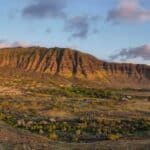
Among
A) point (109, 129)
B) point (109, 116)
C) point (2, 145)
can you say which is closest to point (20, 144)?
point (2, 145)

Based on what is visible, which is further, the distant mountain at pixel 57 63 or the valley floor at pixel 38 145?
the distant mountain at pixel 57 63

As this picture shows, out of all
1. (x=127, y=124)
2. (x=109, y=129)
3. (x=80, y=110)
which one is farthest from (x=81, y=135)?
(x=80, y=110)

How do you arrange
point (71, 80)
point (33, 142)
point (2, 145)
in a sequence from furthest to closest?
point (71, 80)
point (33, 142)
point (2, 145)

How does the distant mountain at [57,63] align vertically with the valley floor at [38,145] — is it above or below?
above

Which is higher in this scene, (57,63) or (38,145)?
(57,63)

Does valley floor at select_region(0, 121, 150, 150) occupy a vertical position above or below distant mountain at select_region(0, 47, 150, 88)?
below

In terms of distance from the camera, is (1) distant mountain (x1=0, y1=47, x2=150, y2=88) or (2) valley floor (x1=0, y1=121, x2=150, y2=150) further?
(1) distant mountain (x1=0, y1=47, x2=150, y2=88)

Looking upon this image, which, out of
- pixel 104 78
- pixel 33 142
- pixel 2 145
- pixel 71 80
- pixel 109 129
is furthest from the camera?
pixel 104 78

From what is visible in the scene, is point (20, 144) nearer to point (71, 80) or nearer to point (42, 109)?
point (42, 109)

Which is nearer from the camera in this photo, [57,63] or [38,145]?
[38,145]

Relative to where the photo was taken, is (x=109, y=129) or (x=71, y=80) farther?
(x=71, y=80)
